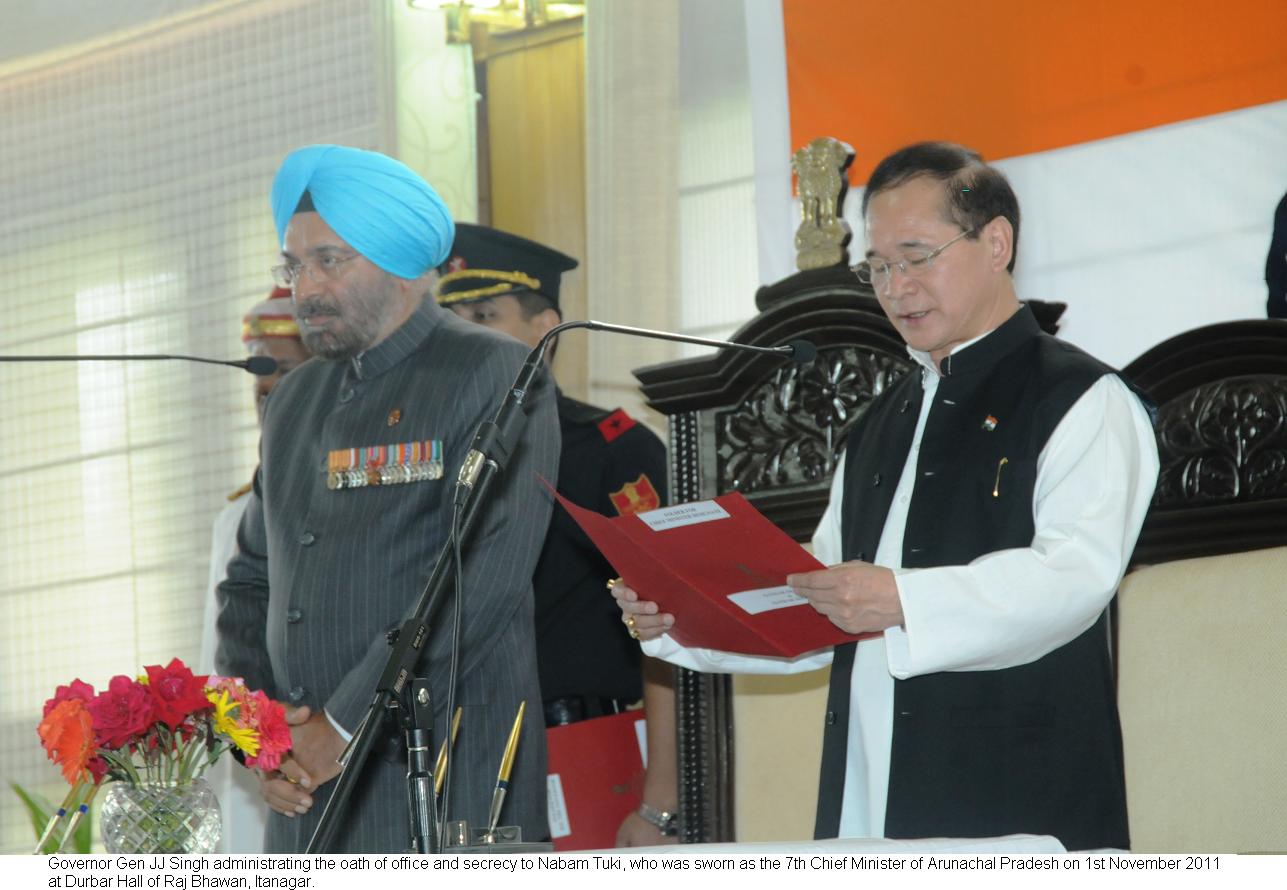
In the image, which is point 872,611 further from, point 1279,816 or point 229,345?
point 229,345

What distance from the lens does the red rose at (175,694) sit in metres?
1.66

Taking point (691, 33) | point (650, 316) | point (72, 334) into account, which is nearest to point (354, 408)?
point (650, 316)

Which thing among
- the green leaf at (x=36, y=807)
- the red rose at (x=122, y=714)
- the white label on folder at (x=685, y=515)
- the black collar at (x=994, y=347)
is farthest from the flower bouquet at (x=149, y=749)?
the green leaf at (x=36, y=807)

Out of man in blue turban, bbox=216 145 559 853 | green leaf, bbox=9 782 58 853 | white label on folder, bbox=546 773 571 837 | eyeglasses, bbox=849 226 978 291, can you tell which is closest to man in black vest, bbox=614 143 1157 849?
eyeglasses, bbox=849 226 978 291

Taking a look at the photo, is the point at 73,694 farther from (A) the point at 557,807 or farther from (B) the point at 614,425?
(B) the point at 614,425

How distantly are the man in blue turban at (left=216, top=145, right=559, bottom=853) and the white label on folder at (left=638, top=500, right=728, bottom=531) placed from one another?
1.67 ft

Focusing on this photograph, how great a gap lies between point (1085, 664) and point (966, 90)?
6.28 feet

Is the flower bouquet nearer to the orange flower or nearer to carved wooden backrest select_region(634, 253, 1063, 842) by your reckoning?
the orange flower

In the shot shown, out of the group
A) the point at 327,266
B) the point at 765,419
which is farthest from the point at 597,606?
the point at 327,266

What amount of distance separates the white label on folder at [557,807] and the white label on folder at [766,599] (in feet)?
3.20

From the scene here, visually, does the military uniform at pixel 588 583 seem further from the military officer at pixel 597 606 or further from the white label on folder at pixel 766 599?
the white label on folder at pixel 766 599

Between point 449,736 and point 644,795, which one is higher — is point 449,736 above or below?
above

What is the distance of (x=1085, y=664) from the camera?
194cm

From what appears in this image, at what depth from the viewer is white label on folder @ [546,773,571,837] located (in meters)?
2.78
